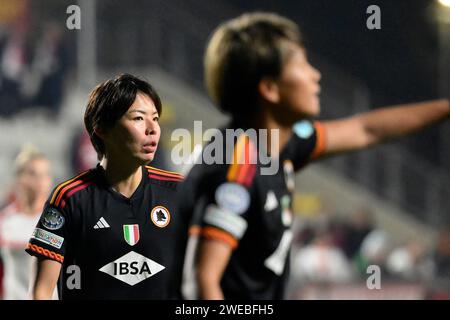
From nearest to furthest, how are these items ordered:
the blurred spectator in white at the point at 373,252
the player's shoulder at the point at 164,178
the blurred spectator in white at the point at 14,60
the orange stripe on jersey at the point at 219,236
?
1. the orange stripe on jersey at the point at 219,236
2. the player's shoulder at the point at 164,178
3. the blurred spectator in white at the point at 373,252
4. the blurred spectator in white at the point at 14,60

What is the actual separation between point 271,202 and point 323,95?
9.68m

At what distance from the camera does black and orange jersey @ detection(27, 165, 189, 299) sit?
12.1ft

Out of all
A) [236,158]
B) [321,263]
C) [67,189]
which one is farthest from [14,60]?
[236,158]

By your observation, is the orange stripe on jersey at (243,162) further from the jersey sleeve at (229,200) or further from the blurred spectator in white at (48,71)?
the blurred spectator in white at (48,71)

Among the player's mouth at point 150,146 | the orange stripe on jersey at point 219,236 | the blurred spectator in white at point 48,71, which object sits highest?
the blurred spectator in white at point 48,71

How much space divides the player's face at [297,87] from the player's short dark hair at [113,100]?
0.90 m

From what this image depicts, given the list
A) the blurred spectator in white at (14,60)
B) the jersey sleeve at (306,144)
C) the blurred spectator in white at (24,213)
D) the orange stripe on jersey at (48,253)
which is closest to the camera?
the jersey sleeve at (306,144)

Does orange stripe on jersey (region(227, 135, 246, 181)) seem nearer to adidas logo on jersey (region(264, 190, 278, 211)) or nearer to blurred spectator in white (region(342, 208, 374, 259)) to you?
adidas logo on jersey (region(264, 190, 278, 211))

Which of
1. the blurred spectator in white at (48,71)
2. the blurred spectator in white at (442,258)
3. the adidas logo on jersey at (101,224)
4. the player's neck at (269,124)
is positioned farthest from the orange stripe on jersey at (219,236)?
the blurred spectator in white at (48,71)

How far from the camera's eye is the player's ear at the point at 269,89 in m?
2.93

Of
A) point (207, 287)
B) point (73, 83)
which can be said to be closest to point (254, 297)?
point (207, 287)

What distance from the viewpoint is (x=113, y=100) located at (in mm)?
3750

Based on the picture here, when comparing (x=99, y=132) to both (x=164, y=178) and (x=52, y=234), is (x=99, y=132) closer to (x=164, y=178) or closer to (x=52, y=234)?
(x=164, y=178)
